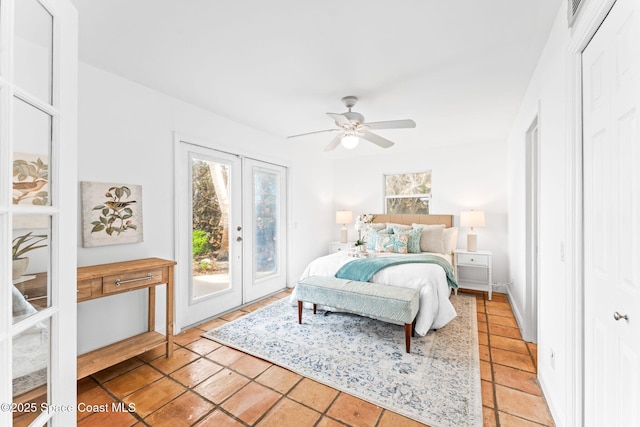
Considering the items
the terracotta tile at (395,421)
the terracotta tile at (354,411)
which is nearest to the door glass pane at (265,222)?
the terracotta tile at (354,411)

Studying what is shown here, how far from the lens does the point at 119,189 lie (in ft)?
8.02

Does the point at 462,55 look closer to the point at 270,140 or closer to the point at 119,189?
the point at 270,140

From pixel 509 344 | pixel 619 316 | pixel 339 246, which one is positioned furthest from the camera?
pixel 339 246

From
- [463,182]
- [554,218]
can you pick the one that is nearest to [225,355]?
[554,218]

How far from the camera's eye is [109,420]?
1.73m

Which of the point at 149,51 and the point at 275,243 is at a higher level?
the point at 149,51

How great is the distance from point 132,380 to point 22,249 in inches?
72.9

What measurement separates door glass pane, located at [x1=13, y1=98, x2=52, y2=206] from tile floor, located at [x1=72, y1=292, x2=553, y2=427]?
158 centimetres

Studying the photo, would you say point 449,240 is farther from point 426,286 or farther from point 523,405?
point 523,405

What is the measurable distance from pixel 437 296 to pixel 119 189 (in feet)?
10.5

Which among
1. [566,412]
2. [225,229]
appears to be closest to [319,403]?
[566,412]

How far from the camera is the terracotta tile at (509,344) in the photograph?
8.29 ft

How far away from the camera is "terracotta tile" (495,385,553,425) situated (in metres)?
1.71

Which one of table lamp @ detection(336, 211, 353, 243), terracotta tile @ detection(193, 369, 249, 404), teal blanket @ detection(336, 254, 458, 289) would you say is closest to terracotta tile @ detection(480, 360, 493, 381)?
teal blanket @ detection(336, 254, 458, 289)
